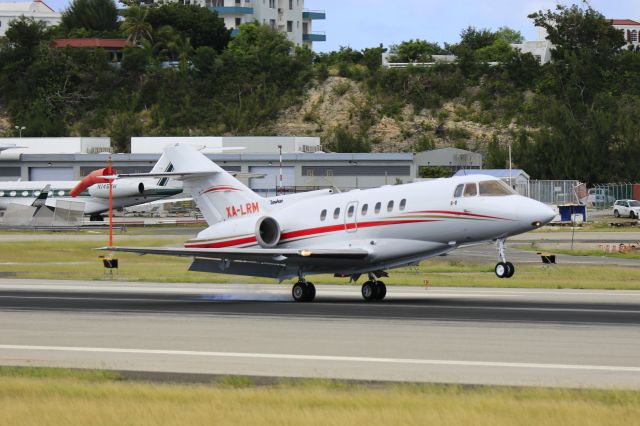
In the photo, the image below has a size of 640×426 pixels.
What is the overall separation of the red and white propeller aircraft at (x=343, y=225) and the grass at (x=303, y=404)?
37.6 feet

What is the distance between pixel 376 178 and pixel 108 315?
3359 inches

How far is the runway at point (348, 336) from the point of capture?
17344mm

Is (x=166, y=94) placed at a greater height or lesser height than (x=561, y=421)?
greater

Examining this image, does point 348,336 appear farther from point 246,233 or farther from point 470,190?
point 246,233

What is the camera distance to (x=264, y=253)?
29.8m

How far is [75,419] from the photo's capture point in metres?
13.1

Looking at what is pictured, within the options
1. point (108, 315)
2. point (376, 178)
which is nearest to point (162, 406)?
point (108, 315)

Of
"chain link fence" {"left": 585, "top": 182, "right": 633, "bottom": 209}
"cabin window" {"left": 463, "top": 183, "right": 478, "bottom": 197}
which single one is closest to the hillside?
"chain link fence" {"left": 585, "top": 182, "right": 633, "bottom": 209}

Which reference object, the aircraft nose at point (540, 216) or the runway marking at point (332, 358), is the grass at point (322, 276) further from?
the runway marking at point (332, 358)

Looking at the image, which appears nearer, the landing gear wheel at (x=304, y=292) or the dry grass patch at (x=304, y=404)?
the dry grass patch at (x=304, y=404)

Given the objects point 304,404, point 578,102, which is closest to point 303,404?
point 304,404

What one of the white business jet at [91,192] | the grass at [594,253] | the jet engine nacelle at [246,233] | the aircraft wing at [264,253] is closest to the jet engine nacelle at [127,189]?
the white business jet at [91,192]

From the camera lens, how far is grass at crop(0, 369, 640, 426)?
42.7ft

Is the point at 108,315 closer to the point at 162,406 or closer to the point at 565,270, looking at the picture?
the point at 162,406
